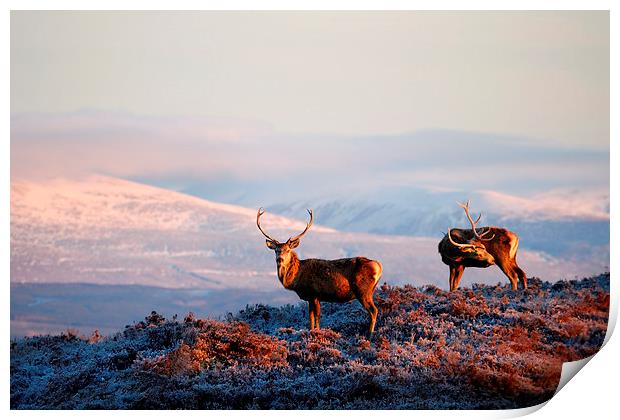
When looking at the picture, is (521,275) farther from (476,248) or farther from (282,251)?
(282,251)

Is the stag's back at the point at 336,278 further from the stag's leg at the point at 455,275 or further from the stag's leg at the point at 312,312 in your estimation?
the stag's leg at the point at 455,275

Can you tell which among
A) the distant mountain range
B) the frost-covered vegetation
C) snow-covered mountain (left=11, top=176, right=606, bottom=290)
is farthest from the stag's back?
snow-covered mountain (left=11, top=176, right=606, bottom=290)

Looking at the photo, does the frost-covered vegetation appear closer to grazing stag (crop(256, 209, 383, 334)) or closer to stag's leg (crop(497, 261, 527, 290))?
stag's leg (crop(497, 261, 527, 290))

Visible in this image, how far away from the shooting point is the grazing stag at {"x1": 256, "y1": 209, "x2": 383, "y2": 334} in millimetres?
19797

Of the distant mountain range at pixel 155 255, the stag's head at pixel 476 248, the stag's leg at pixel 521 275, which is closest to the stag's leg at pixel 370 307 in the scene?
the stag's head at pixel 476 248

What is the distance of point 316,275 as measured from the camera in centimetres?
2002

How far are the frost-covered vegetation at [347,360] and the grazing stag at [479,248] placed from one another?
0.67 metres

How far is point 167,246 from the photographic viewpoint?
96.7 metres

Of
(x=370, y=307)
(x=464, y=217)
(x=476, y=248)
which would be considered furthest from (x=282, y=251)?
(x=464, y=217)

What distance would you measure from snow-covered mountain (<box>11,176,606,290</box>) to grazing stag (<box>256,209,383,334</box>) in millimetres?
51487

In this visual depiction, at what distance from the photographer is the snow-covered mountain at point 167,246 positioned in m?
76.2

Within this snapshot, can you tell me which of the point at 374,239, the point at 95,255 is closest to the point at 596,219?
the point at 374,239

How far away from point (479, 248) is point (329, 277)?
11.4ft
